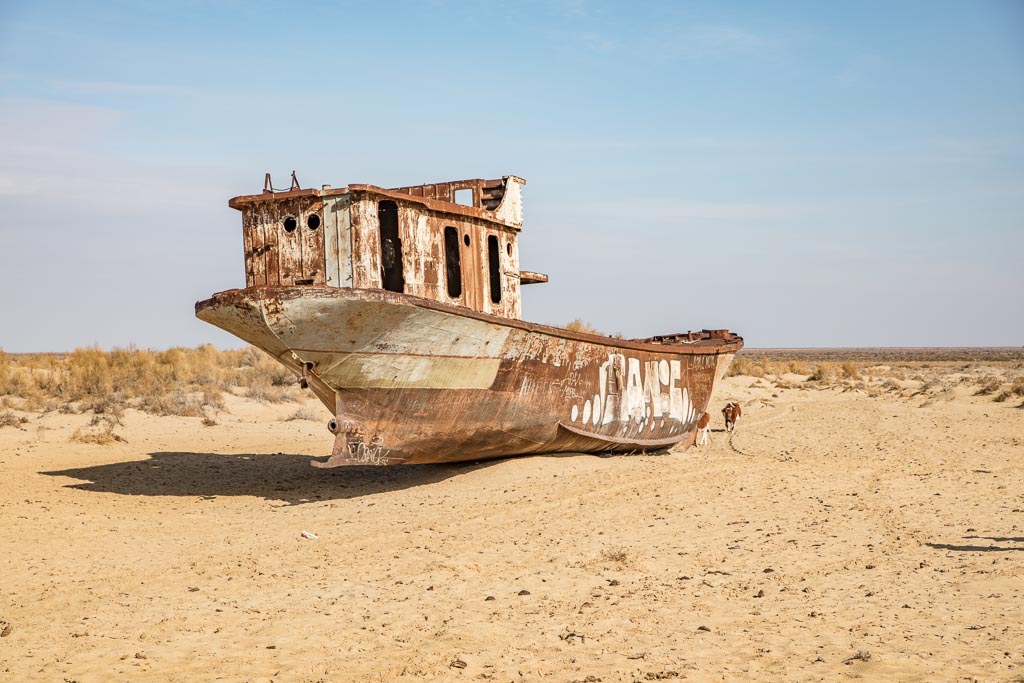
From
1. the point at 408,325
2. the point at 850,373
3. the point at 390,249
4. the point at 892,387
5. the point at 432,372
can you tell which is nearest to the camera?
the point at 408,325

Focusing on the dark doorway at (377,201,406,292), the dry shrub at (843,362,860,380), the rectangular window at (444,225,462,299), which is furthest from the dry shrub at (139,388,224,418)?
the dry shrub at (843,362,860,380)

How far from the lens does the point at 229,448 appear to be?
15.8m

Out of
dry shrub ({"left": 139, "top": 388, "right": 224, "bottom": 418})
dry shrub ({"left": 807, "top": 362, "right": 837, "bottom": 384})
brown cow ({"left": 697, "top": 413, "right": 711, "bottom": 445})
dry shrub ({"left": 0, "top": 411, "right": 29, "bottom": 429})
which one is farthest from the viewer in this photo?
dry shrub ({"left": 807, "top": 362, "right": 837, "bottom": 384})

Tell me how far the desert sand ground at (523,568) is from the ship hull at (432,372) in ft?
1.72

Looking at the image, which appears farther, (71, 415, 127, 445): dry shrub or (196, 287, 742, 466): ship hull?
(71, 415, 127, 445): dry shrub

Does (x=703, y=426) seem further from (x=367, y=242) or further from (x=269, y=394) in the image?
(x=269, y=394)

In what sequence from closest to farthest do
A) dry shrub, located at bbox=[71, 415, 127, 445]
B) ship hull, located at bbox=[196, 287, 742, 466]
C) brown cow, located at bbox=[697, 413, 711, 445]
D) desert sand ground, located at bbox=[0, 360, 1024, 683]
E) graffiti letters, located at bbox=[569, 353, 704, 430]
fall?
desert sand ground, located at bbox=[0, 360, 1024, 683] < ship hull, located at bbox=[196, 287, 742, 466] < graffiti letters, located at bbox=[569, 353, 704, 430] < dry shrub, located at bbox=[71, 415, 127, 445] < brown cow, located at bbox=[697, 413, 711, 445]

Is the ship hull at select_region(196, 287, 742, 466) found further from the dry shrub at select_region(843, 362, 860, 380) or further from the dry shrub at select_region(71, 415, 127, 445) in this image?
the dry shrub at select_region(843, 362, 860, 380)

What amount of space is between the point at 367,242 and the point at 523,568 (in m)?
4.30

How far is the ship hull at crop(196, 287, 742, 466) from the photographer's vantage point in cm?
999

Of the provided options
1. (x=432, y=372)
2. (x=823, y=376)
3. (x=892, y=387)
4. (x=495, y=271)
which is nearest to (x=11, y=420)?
(x=495, y=271)

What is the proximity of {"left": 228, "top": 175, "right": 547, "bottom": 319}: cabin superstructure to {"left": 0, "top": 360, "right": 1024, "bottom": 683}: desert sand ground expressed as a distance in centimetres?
236

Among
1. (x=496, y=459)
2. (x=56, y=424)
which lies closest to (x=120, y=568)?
(x=496, y=459)

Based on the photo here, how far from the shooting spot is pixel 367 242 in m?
10.5
